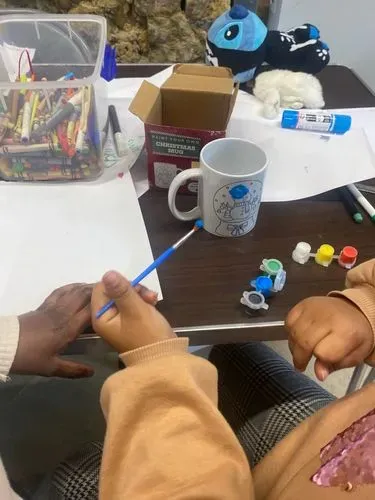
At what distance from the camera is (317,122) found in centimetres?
88

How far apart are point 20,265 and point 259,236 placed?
31cm

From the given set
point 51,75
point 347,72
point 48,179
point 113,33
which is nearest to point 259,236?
point 48,179

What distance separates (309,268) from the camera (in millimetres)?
669

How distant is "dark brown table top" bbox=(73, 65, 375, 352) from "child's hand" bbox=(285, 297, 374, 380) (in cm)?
3

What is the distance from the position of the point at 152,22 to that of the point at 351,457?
1.10 meters

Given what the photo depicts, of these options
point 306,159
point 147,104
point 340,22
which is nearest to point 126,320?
point 147,104

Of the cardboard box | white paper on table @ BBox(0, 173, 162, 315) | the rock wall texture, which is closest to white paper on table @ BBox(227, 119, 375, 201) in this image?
the cardboard box

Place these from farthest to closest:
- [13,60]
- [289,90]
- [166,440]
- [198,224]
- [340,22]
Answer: [340,22] < [289,90] < [13,60] < [198,224] < [166,440]

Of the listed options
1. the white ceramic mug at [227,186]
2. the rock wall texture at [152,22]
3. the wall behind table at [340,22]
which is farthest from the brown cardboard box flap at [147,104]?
the wall behind table at [340,22]

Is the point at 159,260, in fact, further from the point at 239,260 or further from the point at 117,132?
the point at 117,132

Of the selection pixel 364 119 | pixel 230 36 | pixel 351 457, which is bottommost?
pixel 351 457

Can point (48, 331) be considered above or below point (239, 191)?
below

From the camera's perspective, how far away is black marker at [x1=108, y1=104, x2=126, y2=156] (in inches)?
32.8

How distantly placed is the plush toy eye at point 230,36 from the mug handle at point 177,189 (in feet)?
1.16
